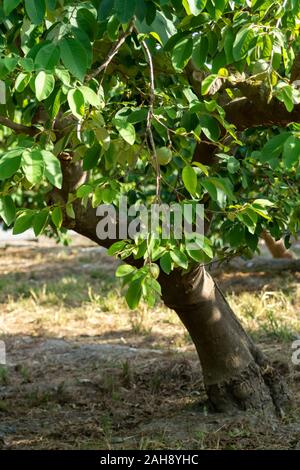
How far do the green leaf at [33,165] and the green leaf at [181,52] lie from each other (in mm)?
746

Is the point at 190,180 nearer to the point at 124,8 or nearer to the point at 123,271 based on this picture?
the point at 123,271

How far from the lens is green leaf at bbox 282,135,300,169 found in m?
2.12

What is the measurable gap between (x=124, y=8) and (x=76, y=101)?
30 cm

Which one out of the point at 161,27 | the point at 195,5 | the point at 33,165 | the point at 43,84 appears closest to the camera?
the point at 33,165

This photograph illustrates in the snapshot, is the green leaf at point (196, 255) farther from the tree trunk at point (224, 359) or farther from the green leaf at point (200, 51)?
the tree trunk at point (224, 359)

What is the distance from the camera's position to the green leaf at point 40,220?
7.79 ft

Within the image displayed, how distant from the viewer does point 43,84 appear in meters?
2.09

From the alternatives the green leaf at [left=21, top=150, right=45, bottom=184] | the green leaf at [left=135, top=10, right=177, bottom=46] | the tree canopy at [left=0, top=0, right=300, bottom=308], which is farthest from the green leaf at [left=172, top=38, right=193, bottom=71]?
the green leaf at [left=21, top=150, right=45, bottom=184]

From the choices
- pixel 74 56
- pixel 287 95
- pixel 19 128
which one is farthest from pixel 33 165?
pixel 19 128

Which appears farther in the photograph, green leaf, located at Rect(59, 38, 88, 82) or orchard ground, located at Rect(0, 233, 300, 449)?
orchard ground, located at Rect(0, 233, 300, 449)

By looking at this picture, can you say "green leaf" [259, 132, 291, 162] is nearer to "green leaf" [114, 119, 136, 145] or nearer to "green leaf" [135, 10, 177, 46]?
"green leaf" [114, 119, 136, 145]

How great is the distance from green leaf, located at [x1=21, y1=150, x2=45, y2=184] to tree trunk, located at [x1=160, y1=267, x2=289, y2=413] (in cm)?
206
